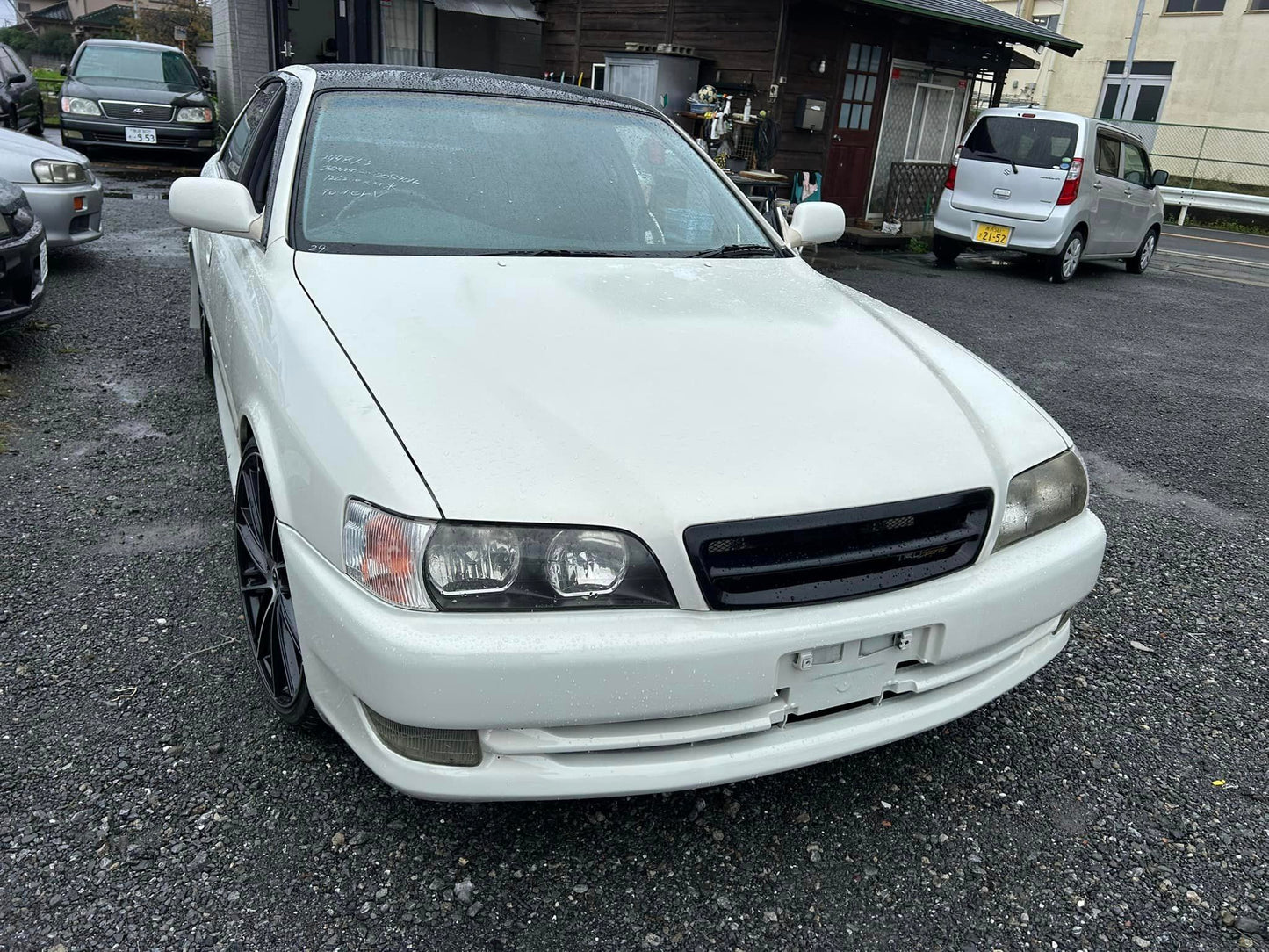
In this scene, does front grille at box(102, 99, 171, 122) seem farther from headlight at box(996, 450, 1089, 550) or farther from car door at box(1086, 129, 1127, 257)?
headlight at box(996, 450, 1089, 550)

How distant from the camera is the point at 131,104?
11.2 m

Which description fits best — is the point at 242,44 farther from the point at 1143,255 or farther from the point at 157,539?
the point at 157,539

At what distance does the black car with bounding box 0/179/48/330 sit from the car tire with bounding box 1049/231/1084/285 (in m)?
9.12

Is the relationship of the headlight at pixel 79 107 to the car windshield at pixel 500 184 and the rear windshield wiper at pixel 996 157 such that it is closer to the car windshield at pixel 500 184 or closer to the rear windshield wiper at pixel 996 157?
the rear windshield wiper at pixel 996 157

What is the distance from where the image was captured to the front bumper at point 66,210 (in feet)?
20.1

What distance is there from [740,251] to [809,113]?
9.24 meters

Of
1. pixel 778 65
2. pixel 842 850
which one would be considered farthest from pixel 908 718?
pixel 778 65

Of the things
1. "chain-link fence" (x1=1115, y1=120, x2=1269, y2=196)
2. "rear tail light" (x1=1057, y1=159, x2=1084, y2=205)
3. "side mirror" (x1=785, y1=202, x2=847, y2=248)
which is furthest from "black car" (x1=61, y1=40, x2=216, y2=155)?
"chain-link fence" (x1=1115, y1=120, x2=1269, y2=196)

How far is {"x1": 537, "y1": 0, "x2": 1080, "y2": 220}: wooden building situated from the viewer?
11133mm

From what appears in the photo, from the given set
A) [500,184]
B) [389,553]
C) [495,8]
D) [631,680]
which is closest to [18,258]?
[500,184]

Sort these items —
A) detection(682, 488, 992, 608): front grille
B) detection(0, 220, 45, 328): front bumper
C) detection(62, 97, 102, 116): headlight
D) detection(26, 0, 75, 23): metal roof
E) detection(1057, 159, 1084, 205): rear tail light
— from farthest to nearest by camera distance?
detection(26, 0, 75, 23): metal roof
detection(62, 97, 102, 116): headlight
detection(1057, 159, 1084, 205): rear tail light
detection(0, 220, 45, 328): front bumper
detection(682, 488, 992, 608): front grille

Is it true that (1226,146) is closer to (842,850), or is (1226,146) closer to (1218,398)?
(1218,398)

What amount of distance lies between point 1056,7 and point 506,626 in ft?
106

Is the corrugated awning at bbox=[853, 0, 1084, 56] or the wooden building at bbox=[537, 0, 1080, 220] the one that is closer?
the corrugated awning at bbox=[853, 0, 1084, 56]
